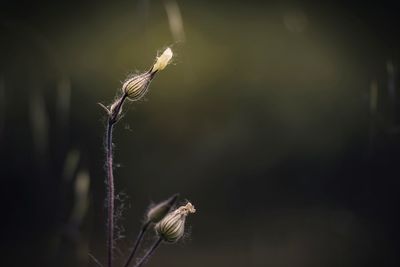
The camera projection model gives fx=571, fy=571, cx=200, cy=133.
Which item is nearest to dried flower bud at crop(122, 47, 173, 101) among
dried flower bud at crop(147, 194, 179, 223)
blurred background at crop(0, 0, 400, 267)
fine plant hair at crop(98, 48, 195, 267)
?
fine plant hair at crop(98, 48, 195, 267)

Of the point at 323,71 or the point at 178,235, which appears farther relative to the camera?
the point at 323,71

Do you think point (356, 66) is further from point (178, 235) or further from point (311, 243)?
point (178, 235)

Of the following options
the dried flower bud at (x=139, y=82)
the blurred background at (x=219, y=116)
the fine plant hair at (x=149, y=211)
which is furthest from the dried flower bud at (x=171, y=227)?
the blurred background at (x=219, y=116)

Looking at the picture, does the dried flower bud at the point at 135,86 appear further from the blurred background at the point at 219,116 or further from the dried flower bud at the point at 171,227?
the blurred background at the point at 219,116

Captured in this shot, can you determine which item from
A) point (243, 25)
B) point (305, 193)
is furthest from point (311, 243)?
point (243, 25)

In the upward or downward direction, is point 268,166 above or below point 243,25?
below

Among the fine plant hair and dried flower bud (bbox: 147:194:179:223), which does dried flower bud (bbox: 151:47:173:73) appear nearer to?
the fine plant hair

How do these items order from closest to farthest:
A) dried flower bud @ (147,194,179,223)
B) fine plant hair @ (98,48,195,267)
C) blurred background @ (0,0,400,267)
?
fine plant hair @ (98,48,195,267) → dried flower bud @ (147,194,179,223) → blurred background @ (0,0,400,267)

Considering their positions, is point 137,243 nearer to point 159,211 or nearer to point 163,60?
point 159,211

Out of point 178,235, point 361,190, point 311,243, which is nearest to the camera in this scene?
point 178,235
